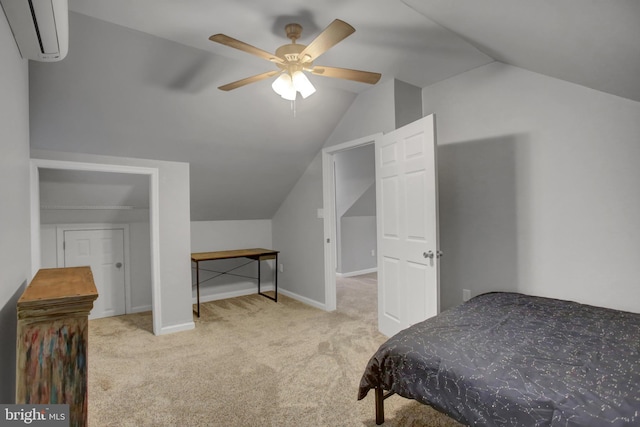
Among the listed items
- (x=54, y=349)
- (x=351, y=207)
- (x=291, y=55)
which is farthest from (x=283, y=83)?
(x=351, y=207)

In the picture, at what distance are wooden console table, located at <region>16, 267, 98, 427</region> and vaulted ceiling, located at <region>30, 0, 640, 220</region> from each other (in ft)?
5.83

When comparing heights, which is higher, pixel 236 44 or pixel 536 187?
pixel 236 44

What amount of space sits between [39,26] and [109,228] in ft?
9.97

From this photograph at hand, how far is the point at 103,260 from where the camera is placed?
3762 mm

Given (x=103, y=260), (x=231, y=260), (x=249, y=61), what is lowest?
(x=231, y=260)

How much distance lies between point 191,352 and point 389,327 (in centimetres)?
179

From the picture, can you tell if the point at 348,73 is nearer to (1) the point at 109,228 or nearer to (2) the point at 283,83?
(2) the point at 283,83

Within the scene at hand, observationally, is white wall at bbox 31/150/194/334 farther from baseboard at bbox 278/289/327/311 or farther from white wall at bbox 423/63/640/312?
white wall at bbox 423/63/640/312

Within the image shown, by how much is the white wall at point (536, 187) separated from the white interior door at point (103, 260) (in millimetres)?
3641

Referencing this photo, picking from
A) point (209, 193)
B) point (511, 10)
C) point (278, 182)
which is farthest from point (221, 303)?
point (511, 10)

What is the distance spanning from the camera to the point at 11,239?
119 centimetres

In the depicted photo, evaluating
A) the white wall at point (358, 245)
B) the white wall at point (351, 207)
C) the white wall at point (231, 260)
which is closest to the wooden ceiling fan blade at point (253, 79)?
the white wall at point (231, 260)

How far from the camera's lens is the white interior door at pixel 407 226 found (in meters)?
2.54
